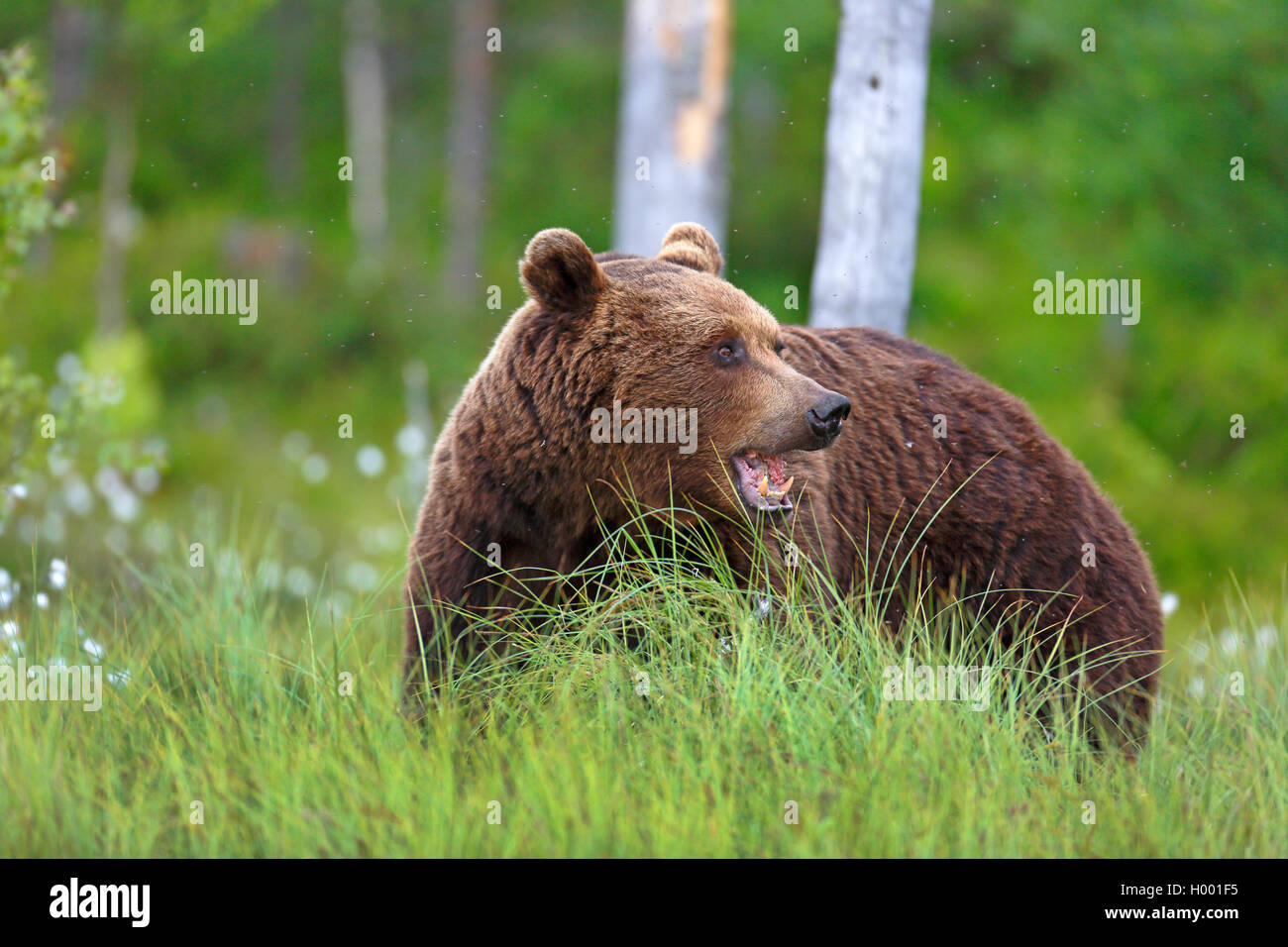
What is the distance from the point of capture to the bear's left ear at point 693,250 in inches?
182

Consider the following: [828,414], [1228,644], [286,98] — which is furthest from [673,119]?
[286,98]

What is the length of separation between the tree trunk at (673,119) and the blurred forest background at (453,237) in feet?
7.71

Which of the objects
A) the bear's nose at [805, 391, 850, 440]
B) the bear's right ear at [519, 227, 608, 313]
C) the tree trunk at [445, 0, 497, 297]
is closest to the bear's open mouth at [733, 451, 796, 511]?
the bear's nose at [805, 391, 850, 440]

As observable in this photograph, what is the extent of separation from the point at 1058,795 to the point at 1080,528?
4.88 feet

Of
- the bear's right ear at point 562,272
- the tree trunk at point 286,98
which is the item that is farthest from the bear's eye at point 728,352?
the tree trunk at point 286,98

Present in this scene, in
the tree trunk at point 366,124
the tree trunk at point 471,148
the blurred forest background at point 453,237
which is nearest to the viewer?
the blurred forest background at point 453,237

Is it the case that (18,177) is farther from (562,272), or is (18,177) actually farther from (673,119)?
(673,119)

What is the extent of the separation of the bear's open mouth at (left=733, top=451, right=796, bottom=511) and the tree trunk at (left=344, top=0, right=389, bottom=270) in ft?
50.6

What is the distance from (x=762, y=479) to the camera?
4191 millimetres

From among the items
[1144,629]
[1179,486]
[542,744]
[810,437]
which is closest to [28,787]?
[542,744]

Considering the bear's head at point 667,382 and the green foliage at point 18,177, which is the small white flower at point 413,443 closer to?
the green foliage at point 18,177

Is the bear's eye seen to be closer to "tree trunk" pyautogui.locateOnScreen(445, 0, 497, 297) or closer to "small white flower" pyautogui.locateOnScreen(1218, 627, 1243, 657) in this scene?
"small white flower" pyautogui.locateOnScreen(1218, 627, 1243, 657)

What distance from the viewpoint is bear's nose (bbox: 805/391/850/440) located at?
155 inches
